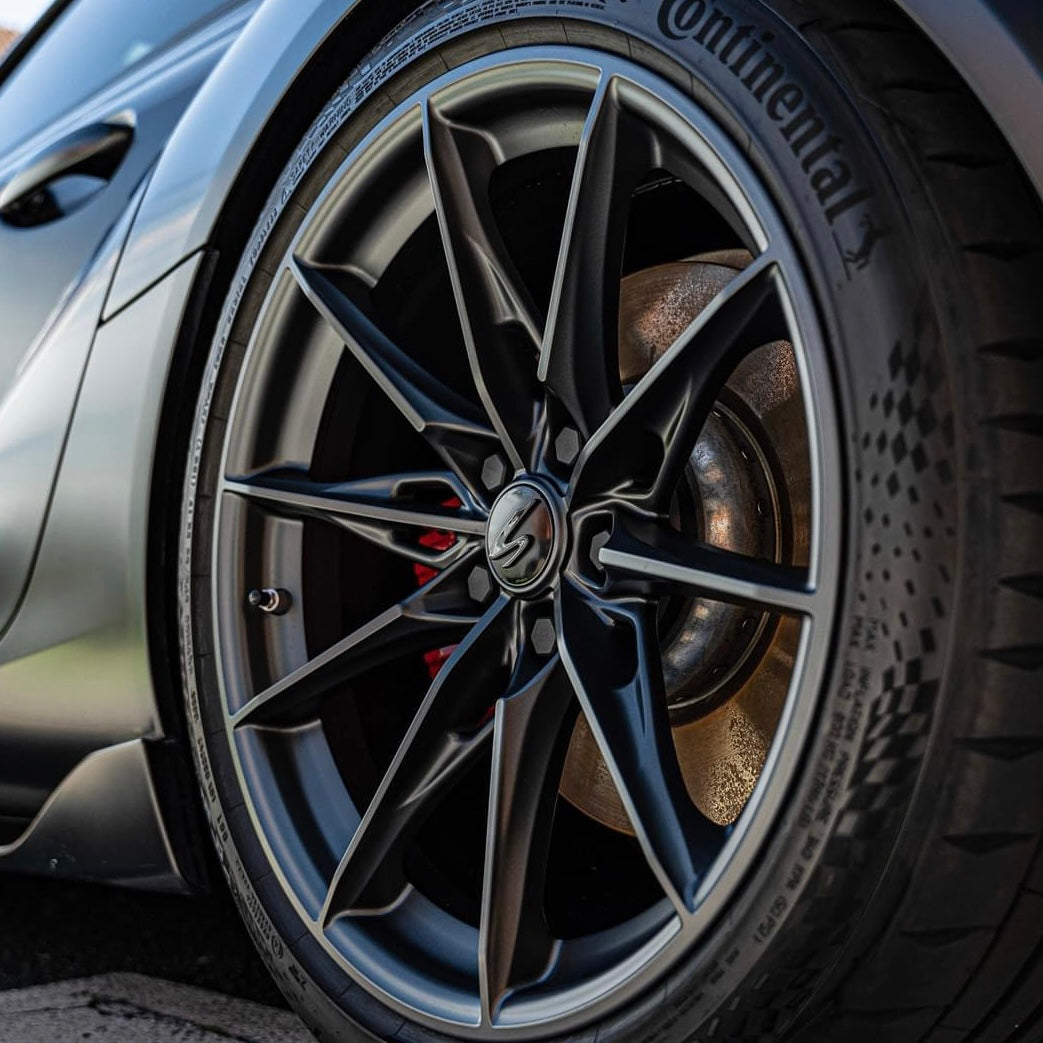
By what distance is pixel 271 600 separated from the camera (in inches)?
61.6

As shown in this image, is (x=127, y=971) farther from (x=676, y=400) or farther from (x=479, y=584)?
(x=676, y=400)

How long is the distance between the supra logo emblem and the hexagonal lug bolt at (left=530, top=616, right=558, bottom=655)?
0.07 meters

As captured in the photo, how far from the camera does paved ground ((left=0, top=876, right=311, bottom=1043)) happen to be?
1560 mm

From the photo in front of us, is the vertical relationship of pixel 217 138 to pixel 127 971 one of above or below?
above

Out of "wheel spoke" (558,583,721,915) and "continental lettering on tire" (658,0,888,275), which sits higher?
"continental lettering on tire" (658,0,888,275)

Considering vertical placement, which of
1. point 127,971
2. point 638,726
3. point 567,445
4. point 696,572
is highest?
point 567,445

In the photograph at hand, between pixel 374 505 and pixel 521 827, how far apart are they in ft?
1.33

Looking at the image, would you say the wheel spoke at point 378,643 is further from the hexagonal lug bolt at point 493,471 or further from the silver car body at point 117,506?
the silver car body at point 117,506

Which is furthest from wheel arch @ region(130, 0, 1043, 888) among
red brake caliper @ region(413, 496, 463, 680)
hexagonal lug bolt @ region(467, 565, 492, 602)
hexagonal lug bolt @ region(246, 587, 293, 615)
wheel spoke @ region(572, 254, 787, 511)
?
wheel spoke @ region(572, 254, 787, 511)

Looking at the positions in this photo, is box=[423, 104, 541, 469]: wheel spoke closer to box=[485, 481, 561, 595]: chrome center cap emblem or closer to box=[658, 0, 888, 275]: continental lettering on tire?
box=[485, 481, 561, 595]: chrome center cap emblem

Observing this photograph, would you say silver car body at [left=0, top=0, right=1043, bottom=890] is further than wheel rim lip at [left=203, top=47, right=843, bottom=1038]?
Yes

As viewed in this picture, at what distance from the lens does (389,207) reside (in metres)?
1.51

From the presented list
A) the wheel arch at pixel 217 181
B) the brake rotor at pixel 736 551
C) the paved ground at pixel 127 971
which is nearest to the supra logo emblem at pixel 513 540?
the brake rotor at pixel 736 551

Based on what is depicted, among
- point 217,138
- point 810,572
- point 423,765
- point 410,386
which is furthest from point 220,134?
point 810,572
